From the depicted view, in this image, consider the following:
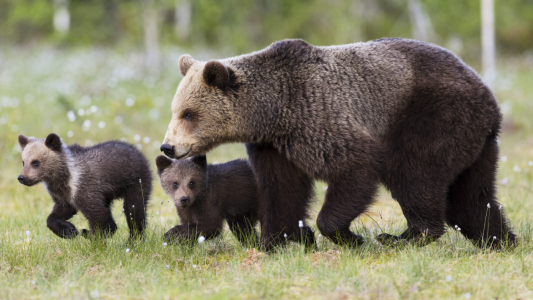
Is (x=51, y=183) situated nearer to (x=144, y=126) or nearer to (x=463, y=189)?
(x=463, y=189)

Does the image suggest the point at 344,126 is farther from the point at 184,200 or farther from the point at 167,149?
the point at 184,200

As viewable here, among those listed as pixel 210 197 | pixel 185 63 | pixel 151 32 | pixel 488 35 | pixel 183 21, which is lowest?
pixel 210 197

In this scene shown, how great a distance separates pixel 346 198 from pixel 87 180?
2652 millimetres

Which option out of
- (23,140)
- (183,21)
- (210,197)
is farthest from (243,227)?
(183,21)

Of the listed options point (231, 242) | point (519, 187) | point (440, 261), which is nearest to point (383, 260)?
point (440, 261)

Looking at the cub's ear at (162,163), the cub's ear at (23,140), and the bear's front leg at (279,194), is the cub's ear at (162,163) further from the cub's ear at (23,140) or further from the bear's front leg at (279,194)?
the cub's ear at (23,140)

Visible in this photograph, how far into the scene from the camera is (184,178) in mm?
5922

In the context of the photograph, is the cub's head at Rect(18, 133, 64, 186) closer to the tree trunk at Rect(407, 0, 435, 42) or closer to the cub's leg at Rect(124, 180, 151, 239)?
the cub's leg at Rect(124, 180, 151, 239)

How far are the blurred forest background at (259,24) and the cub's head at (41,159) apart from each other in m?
20.2

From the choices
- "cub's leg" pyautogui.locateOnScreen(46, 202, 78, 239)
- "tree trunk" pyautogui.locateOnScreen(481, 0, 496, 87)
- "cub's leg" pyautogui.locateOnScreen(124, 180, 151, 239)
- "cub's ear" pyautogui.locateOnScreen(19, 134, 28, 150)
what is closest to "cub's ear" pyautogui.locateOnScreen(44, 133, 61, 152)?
"cub's ear" pyautogui.locateOnScreen(19, 134, 28, 150)

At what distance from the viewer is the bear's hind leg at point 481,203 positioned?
19.0ft

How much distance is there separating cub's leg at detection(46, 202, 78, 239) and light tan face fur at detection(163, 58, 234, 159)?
57.5 inches

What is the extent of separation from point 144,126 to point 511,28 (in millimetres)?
28324

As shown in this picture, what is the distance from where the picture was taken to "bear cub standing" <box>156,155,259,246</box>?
582 cm
